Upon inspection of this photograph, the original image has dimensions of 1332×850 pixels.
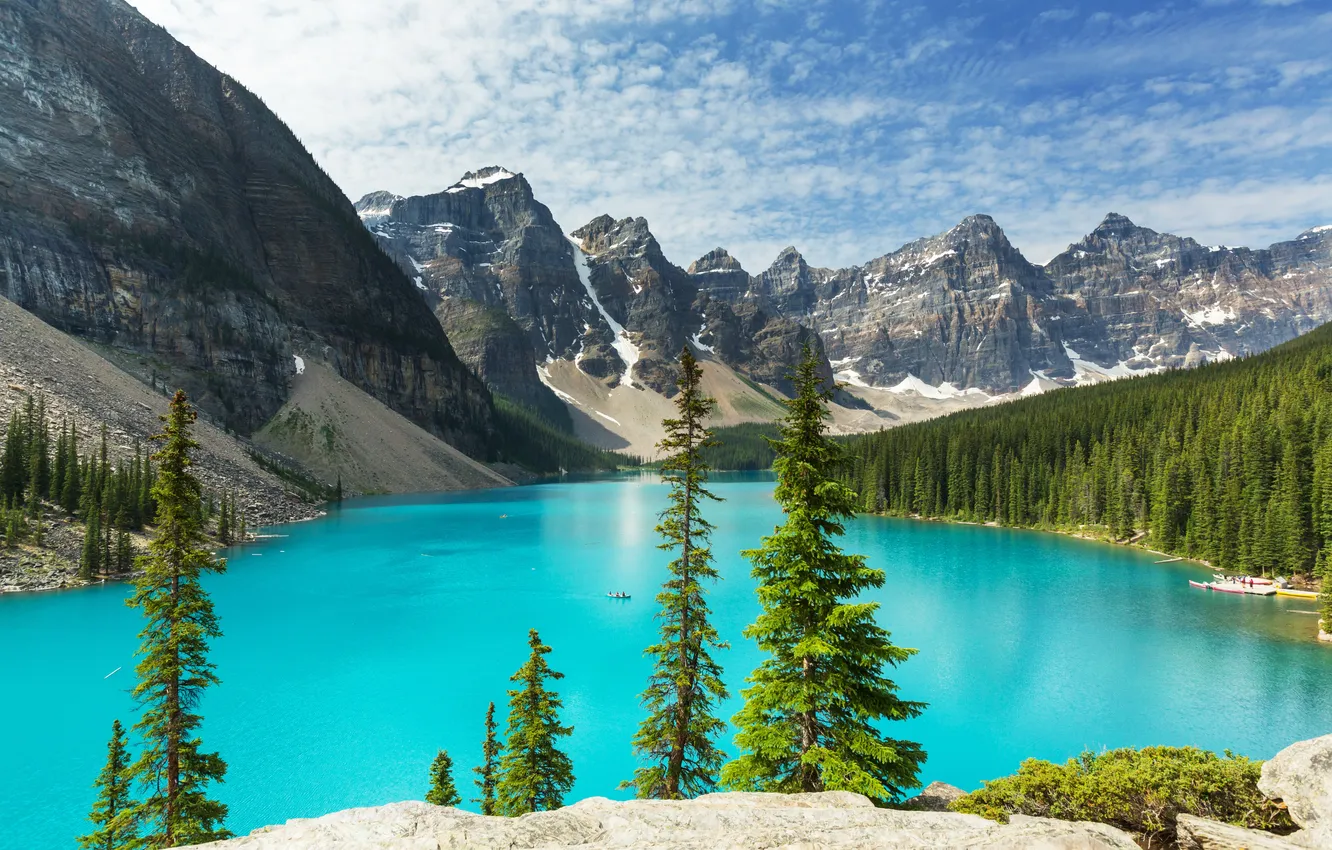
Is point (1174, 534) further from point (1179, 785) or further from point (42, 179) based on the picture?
point (42, 179)

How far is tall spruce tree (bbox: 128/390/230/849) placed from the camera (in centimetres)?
1481

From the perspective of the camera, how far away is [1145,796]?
10.1 metres

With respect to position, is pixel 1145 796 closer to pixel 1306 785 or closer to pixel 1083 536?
pixel 1306 785

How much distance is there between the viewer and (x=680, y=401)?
61.7 ft

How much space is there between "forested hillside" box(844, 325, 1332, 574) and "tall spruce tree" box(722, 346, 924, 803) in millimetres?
23361

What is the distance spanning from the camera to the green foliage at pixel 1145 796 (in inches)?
383

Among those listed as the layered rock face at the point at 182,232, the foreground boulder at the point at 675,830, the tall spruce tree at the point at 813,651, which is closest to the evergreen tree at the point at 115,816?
the foreground boulder at the point at 675,830

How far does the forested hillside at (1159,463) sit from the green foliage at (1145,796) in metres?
26.1

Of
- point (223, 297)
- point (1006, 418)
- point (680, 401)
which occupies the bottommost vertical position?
point (680, 401)

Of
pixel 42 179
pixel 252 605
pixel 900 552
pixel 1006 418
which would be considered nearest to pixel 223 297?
pixel 42 179

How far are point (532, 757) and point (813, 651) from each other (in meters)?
8.40

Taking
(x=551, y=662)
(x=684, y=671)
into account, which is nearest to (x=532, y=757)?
(x=684, y=671)

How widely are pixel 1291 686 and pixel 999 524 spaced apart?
69024mm

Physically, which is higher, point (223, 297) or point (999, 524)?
point (223, 297)
